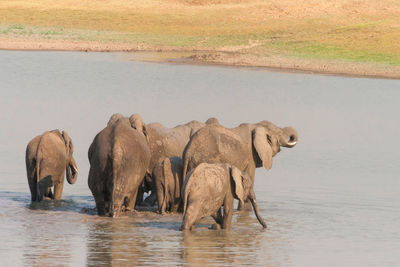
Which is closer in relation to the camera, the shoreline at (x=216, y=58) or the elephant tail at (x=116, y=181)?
the elephant tail at (x=116, y=181)

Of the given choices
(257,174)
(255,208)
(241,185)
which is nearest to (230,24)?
(257,174)

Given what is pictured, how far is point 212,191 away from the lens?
44.3 ft

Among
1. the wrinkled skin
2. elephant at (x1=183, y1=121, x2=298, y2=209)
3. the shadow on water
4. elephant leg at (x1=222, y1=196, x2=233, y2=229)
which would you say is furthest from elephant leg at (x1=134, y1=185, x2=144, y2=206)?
elephant leg at (x1=222, y1=196, x2=233, y2=229)

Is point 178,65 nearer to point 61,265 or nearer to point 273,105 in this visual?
point 273,105

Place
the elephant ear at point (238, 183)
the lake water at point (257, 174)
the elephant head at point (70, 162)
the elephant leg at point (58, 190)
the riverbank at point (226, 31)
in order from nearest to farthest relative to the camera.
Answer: the lake water at point (257, 174) → the elephant ear at point (238, 183) → the elephant leg at point (58, 190) → the elephant head at point (70, 162) → the riverbank at point (226, 31)

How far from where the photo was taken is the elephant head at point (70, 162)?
15922mm

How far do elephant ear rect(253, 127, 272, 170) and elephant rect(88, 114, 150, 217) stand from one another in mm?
2283

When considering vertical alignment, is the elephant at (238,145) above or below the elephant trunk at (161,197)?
above

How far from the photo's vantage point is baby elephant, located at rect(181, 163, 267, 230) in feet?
44.1

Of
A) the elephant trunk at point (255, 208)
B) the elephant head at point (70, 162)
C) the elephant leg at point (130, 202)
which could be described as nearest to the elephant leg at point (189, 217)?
the elephant trunk at point (255, 208)

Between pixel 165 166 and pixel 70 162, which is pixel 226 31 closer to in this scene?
pixel 70 162

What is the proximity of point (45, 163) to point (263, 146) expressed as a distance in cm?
351

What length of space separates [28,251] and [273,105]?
20.1 metres

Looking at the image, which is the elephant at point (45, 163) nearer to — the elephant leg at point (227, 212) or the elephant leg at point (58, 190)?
the elephant leg at point (58, 190)
